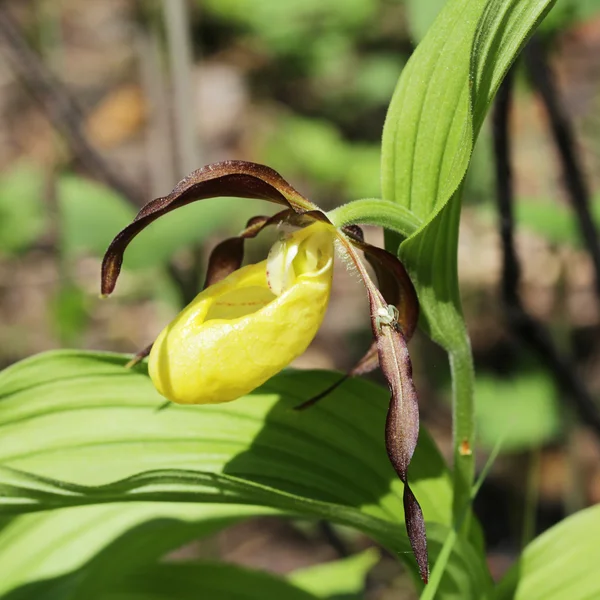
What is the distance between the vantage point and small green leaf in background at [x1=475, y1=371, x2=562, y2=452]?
211 centimetres

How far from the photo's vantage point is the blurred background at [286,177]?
1.77 metres

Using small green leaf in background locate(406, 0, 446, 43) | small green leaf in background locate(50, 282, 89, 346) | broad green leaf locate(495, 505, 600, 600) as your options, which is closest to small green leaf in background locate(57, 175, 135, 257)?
small green leaf in background locate(50, 282, 89, 346)

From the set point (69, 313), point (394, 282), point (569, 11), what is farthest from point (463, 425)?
point (69, 313)

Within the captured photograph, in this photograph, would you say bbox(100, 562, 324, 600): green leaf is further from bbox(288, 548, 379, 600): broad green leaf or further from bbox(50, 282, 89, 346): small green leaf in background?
bbox(50, 282, 89, 346): small green leaf in background

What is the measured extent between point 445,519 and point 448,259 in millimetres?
353

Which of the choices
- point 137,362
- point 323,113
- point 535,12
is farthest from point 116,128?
point 535,12

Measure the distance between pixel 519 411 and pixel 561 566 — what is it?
1.13 m

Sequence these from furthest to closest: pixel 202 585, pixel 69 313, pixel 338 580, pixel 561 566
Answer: pixel 69 313 < pixel 338 580 < pixel 202 585 < pixel 561 566

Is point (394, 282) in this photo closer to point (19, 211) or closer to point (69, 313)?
point (69, 313)

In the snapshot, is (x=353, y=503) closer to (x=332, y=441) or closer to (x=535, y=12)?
(x=332, y=441)

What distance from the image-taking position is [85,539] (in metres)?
1.14

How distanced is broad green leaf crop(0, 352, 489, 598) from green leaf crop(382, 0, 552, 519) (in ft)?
0.34

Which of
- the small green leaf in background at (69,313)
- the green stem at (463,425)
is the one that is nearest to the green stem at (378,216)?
the green stem at (463,425)

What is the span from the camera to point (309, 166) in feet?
10.1
